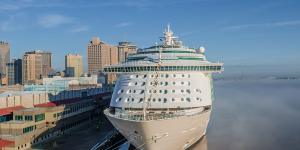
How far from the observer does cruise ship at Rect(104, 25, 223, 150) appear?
25672mm

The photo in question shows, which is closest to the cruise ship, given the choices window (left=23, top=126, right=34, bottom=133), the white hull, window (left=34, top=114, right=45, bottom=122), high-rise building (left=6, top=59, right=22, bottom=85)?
the white hull

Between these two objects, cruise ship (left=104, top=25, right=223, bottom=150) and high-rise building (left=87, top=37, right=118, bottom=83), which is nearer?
cruise ship (left=104, top=25, right=223, bottom=150)

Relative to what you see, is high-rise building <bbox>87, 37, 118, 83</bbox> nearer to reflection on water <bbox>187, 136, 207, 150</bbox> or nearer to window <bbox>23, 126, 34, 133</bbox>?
window <bbox>23, 126, 34, 133</bbox>

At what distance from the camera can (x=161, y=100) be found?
2836 centimetres

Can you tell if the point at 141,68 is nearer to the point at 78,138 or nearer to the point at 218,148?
the point at 218,148

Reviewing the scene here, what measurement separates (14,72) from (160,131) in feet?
568

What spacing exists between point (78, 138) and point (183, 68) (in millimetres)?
19646

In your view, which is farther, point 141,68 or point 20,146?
point 20,146

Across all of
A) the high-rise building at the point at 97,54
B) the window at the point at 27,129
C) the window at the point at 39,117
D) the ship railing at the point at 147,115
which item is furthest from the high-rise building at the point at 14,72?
the ship railing at the point at 147,115

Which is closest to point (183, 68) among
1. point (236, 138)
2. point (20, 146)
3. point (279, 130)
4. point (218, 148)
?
point (218, 148)

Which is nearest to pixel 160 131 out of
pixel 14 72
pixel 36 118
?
pixel 36 118

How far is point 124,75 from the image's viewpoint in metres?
32.0

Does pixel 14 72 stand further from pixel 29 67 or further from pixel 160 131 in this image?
pixel 160 131

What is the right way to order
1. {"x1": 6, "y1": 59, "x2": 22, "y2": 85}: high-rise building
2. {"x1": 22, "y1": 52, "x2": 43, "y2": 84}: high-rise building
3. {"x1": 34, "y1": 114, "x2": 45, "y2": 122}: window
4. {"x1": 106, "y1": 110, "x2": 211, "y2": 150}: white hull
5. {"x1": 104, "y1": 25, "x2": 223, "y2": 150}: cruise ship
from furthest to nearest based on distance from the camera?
{"x1": 6, "y1": 59, "x2": 22, "y2": 85}: high-rise building → {"x1": 22, "y1": 52, "x2": 43, "y2": 84}: high-rise building → {"x1": 34, "y1": 114, "x2": 45, "y2": 122}: window → {"x1": 104, "y1": 25, "x2": 223, "y2": 150}: cruise ship → {"x1": 106, "y1": 110, "x2": 211, "y2": 150}: white hull
